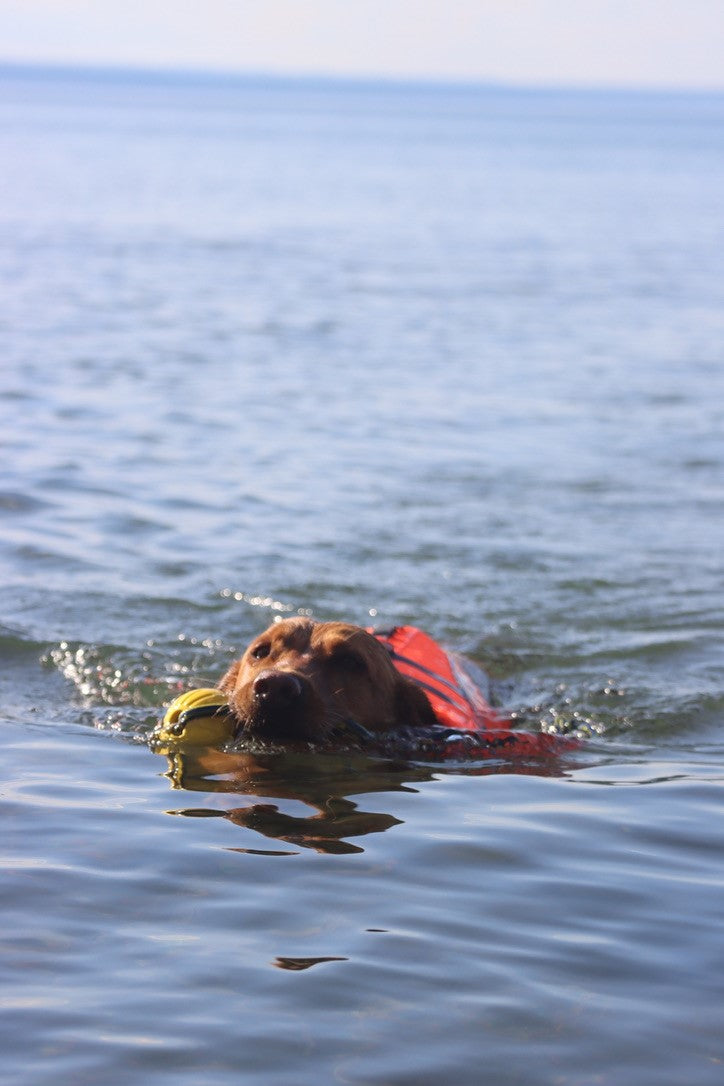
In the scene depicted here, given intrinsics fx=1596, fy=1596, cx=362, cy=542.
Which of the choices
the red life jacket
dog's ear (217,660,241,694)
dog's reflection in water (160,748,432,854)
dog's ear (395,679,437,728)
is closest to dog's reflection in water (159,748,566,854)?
dog's reflection in water (160,748,432,854)

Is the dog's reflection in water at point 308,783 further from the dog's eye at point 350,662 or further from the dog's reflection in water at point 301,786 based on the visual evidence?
the dog's eye at point 350,662

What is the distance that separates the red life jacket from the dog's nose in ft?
3.23

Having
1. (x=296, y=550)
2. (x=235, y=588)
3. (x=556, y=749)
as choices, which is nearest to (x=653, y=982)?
(x=556, y=749)

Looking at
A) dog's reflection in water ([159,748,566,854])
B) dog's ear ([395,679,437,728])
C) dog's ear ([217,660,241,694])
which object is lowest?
dog's reflection in water ([159,748,566,854])

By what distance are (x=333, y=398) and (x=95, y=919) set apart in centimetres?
1232

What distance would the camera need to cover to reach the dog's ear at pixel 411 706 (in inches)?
276

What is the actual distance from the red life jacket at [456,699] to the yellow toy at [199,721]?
997 mm

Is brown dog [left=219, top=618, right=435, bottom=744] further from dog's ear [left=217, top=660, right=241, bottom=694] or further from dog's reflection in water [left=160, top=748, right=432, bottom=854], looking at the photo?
dog's reflection in water [left=160, top=748, right=432, bottom=854]

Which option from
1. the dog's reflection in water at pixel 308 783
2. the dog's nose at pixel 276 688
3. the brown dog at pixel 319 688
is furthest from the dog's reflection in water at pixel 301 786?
the dog's nose at pixel 276 688

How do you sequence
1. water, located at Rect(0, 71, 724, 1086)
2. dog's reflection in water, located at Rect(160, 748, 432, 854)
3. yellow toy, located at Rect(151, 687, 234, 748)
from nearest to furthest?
water, located at Rect(0, 71, 724, 1086) → dog's reflection in water, located at Rect(160, 748, 432, 854) → yellow toy, located at Rect(151, 687, 234, 748)

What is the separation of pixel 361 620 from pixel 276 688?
359 cm

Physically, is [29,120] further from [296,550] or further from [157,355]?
[296,550]

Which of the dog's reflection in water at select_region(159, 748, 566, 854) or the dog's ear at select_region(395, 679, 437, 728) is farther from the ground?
the dog's ear at select_region(395, 679, 437, 728)

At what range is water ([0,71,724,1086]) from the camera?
4.16 m
